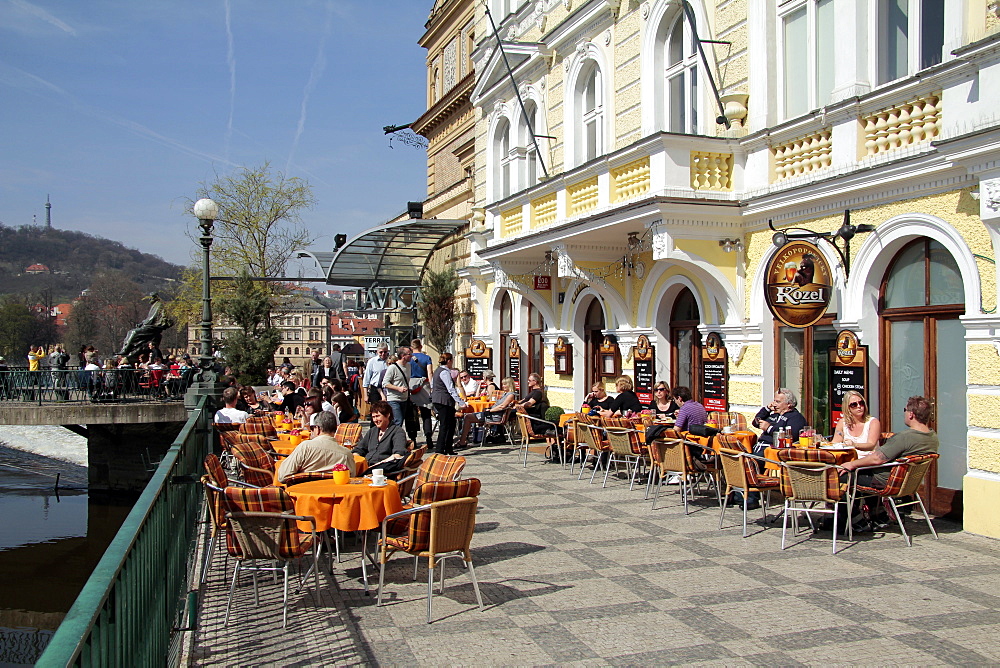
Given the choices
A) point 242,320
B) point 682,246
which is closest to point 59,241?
point 242,320

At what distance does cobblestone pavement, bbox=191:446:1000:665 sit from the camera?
5.12 meters

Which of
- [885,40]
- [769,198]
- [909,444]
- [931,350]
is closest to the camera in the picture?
[909,444]

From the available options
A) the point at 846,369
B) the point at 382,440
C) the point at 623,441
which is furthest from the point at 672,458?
the point at 382,440

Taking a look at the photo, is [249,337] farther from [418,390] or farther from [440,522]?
[440,522]

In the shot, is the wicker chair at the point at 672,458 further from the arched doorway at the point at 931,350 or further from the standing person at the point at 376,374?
the standing person at the point at 376,374

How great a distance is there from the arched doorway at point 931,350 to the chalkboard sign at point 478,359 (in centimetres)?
1243

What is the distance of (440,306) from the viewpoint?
23.4 m

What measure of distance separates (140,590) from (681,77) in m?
11.4

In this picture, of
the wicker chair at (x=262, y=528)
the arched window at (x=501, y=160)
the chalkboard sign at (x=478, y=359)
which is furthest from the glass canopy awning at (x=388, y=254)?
the wicker chair at (x=262, y=528)

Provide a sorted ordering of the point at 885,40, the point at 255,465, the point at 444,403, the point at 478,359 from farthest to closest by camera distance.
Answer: the point at 478,359 → the point at 444,403 → the point at 885,40 → the point at 255,465

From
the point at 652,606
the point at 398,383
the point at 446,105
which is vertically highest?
the point at 446,105

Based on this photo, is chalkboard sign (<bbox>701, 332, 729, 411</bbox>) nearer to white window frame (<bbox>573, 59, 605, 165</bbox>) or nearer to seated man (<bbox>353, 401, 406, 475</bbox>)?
white window frame (<bbox>573, 59, 605, 165</bbox>)

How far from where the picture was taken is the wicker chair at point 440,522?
5.86 m

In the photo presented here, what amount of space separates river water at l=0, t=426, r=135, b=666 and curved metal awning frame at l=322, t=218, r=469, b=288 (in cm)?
946
